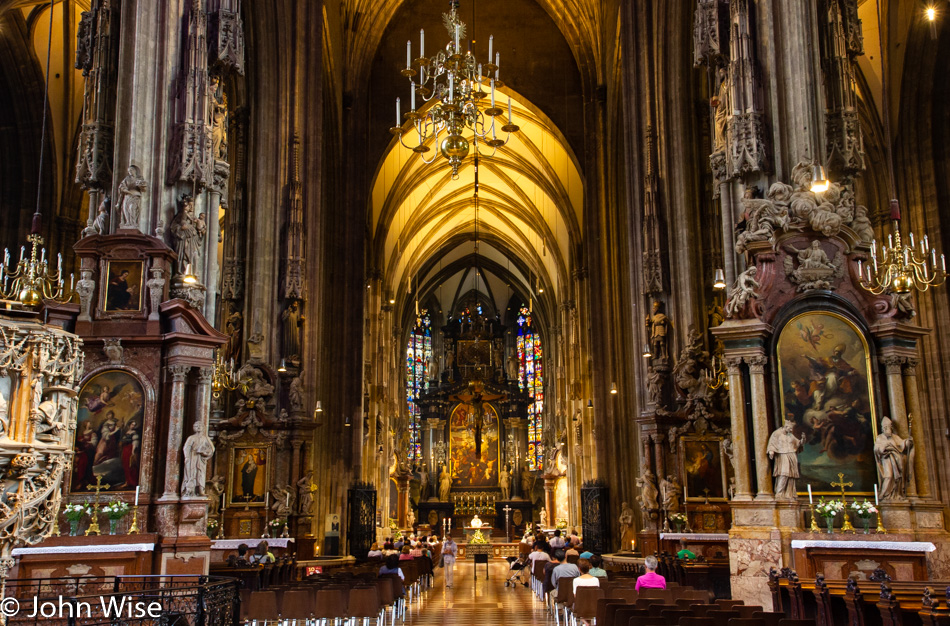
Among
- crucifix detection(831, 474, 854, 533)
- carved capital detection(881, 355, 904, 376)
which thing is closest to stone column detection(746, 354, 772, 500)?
crucifix detection(831, 474, 854, 533)

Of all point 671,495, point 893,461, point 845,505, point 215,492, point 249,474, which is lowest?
point 845,505

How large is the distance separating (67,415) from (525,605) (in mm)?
12401

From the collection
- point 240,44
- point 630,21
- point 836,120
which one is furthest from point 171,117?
point 630,21

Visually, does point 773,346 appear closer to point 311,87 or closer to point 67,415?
point 67,415

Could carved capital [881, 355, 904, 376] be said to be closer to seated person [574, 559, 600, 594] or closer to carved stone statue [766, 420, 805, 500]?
carved stone statue [766, 420, 805, 500]

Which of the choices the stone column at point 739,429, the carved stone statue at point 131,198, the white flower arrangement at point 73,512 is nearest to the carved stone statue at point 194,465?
the white flower arrangement at point 73,512

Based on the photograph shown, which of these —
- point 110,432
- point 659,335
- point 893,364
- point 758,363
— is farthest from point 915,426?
point 110,432

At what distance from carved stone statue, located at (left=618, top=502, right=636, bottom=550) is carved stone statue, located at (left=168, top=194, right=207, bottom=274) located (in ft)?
48.9

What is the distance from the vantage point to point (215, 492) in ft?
57.5

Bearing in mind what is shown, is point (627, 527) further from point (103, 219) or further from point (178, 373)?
point (103, 219)

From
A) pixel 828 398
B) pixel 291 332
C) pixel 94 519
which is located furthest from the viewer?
pixel 291 332

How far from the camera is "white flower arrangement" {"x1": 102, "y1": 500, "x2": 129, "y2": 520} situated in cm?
1057

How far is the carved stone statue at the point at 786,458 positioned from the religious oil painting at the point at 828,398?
0.65 ft

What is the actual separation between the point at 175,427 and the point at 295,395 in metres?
7.63
